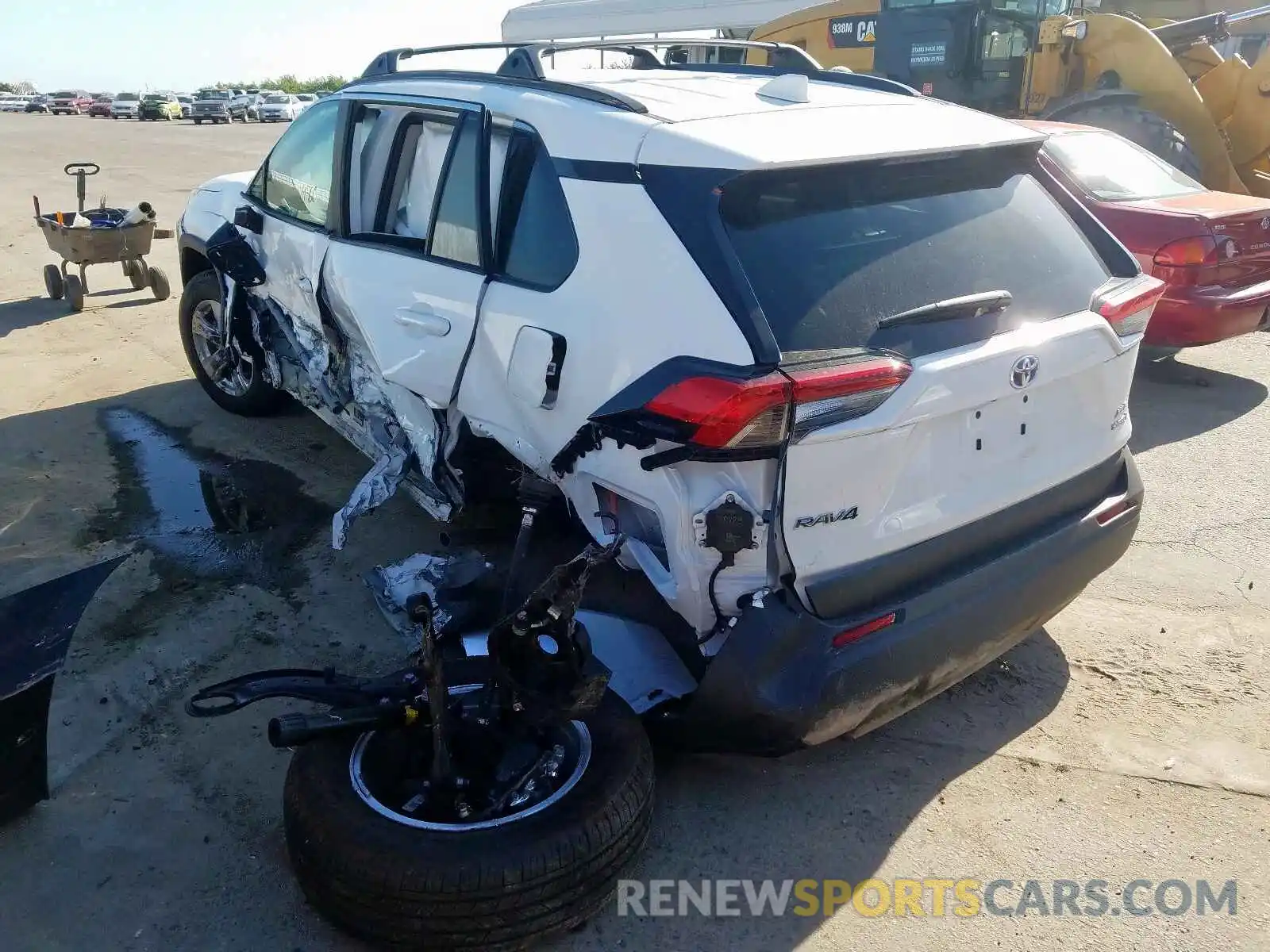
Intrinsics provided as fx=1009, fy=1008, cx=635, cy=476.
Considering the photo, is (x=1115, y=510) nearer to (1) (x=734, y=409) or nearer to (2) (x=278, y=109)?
(1) (x=734, y=409)

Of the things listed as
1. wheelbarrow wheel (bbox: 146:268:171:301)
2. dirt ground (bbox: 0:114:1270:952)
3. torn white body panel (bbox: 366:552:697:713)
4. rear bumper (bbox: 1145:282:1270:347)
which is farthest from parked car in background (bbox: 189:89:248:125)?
torn white body panel (bbox: 366:552:697:713)

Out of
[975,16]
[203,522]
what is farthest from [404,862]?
[975,16]

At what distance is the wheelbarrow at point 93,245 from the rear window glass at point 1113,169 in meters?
7.19

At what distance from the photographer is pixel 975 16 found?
467 inches

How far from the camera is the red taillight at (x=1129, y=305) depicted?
301 centimetres

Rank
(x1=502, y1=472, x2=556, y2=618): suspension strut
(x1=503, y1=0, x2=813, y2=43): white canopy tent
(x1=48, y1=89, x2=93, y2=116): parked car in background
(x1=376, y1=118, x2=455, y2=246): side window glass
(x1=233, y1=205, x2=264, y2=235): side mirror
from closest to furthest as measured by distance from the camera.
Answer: (x1=502, y1=472, x2=556, y2=618): suspension strut → (x1=376, y1=118, x2=455, y2=246): side window glass → (x1=233, y1=205, x2=264, y2=235): side mirror → (x1=503, y1=0, x2=813, y2=43): white canopy tent → (x1=48, y1=89, x2=93, y2=116): parked car in background

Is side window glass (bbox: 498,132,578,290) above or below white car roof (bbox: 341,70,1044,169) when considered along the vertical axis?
below

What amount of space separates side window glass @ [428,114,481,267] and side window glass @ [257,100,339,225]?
38.3 inches

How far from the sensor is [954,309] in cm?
267

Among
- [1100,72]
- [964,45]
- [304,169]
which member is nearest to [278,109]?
[964,45]

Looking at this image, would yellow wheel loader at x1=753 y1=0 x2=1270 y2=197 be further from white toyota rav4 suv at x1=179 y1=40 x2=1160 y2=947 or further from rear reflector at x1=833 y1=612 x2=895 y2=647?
Answer: rear reflector at x1=833 y1=612 x2=895 y2=647

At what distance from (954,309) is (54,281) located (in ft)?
29.2

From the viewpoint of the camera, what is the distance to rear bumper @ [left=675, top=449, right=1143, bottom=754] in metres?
2.53

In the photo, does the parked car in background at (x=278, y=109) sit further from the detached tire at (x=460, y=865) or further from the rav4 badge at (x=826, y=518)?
the rav4 badge at (x=826, y=518)
